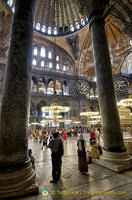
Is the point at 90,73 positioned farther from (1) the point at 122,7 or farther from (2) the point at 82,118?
(1) the point at 122,7

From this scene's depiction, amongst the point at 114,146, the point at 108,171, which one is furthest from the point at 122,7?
the point at 108,171

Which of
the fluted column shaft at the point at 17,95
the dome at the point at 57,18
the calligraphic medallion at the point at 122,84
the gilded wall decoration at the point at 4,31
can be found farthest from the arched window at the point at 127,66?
the fluted column shaft at the point at 17,95

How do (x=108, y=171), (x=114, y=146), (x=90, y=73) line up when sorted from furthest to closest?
(x=90, y=73)
(x=114, y=146)
(x=108, y=171)

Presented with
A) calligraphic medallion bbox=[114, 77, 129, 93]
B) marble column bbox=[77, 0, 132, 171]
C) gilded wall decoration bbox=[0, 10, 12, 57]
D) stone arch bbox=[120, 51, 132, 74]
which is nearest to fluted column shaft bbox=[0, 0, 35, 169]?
marble column bbox=[77, 0, 132, 171]

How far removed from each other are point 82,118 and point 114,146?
1522 cm

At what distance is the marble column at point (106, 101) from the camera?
2.91 meters

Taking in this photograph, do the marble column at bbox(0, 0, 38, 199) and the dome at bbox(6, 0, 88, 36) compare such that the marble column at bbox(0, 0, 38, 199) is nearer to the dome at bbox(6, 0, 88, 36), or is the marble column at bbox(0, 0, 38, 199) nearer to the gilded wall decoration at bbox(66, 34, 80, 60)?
the gilded wall decoration at bbox(66, 34, 80, 60)

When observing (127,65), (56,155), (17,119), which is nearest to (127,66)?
(127,65)

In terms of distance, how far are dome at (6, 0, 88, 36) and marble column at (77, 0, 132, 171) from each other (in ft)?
56.4

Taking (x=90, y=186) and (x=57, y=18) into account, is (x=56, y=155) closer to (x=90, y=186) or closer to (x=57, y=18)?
(x=90, y=186)

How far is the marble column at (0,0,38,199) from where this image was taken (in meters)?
1.73

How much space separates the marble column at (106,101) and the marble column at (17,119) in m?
2.10

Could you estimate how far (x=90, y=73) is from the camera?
23.0 metres

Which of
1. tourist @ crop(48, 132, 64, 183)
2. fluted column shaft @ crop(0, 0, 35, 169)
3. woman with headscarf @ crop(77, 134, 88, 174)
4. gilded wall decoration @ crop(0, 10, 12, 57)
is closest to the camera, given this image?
fluted column shaft @ crop(0, 0, 35, 169)
